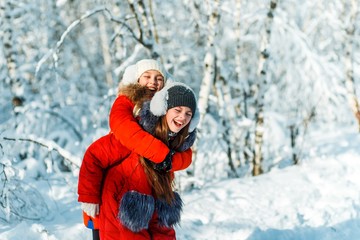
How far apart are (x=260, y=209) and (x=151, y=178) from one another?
3120mm

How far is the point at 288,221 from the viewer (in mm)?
5176

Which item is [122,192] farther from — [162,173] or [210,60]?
[210,60]

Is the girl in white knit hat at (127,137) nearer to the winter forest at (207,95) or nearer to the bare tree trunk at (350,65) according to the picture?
the winter forest at (207,95)

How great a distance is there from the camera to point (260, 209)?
5.45 m

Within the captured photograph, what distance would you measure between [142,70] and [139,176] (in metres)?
0.73

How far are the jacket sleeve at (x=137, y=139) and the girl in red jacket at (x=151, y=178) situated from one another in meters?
0.08

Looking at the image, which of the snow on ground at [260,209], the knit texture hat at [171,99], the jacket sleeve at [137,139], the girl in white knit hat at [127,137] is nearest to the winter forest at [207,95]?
the snow on ground at [260,209]

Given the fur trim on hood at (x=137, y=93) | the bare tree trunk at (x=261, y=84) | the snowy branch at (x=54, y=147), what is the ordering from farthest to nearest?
the bare tree trunk at (x=261, y=84) < the snowy branch at (x=54, y=147) < the fur trim on hood at (x=137, y=93)

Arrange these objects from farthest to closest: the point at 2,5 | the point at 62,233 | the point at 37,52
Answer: the point at 37,52
the point at 2,5
the point at 62,233

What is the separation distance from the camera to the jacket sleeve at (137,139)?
2.50 m

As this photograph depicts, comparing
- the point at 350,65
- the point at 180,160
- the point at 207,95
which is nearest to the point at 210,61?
the point at 207,95


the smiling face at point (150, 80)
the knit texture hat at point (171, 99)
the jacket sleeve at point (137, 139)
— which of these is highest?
the smiling face at point (150, 80)

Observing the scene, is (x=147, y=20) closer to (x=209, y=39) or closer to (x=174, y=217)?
(x=209, y=39)

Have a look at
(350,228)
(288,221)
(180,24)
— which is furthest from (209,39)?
(180,24)
